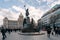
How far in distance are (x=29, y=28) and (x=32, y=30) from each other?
3.90 ft

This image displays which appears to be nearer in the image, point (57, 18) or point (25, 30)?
point (25, 30)

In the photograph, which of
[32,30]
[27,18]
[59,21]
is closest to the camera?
[32,30]

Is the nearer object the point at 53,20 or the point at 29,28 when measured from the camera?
the point at 29,28

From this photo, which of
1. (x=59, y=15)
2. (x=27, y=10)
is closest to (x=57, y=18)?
(x=59, y=15)

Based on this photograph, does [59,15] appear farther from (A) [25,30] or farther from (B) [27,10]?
(A) [25,30]

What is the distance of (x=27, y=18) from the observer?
7950 centimetres

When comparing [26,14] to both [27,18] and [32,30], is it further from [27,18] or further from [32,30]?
[32,30]

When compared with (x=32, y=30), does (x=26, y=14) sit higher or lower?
higher

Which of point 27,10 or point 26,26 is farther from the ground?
point 27,10

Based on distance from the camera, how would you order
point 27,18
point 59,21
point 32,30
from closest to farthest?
1. point 32,30
2. point 27,18
3. point 59,21

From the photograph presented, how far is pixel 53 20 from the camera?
102 meters

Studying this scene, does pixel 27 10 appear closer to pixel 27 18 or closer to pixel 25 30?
pixel 27 18

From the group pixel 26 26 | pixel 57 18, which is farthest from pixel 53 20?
pixel 26 26

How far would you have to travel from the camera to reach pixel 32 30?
66.9m
